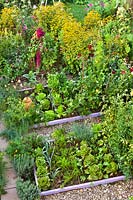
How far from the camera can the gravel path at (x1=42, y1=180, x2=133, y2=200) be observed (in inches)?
195

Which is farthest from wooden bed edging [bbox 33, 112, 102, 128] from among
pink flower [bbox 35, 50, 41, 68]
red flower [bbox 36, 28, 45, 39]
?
red flower [bbox 36, 28, 45, 39]

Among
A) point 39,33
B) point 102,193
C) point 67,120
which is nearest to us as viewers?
point 102,193

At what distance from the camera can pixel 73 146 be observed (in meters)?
5.39

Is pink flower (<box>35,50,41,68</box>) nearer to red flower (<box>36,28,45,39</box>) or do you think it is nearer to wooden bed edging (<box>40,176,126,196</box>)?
red flower (<box>36,28,45,39</box>)

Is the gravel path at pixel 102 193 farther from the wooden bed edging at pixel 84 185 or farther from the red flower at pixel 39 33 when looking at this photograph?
the red flower at pixel 39 33

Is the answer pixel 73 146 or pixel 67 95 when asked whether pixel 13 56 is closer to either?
pixel 67 95

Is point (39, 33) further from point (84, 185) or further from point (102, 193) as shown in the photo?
point (102, 193)

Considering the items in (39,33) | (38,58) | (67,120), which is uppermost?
(39,33)

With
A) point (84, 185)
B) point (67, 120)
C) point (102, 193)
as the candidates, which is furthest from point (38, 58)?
point (102, 193)

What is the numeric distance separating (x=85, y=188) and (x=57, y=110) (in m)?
1.08

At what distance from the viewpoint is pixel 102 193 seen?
4973 millimetres

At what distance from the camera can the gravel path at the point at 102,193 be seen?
4.94 m

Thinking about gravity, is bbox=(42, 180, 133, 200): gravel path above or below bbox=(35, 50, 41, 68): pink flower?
below

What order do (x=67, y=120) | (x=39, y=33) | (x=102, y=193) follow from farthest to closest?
1. (x=39, y=33)
2. (x=67, y=120)
3. (x=102, y=193)
